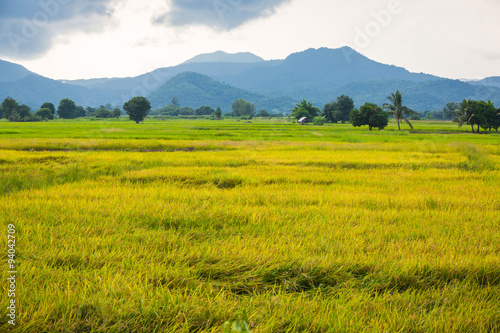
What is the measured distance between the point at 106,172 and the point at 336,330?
36.4 feet

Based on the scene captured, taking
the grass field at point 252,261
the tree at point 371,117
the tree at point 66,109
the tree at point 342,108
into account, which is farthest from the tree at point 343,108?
the tree at point 66,109

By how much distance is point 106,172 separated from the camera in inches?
454

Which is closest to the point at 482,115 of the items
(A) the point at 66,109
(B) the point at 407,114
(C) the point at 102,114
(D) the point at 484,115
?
(D) the point at 484,115

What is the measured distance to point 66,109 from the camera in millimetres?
123750

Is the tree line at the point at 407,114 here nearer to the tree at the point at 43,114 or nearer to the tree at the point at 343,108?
the tree at the point at 343,108

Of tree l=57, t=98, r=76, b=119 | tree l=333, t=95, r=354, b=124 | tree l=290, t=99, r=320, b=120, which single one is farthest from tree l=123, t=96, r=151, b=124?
tree l=333, t=95, r=354, b=124

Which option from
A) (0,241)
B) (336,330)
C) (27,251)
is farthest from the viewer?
(0,241)

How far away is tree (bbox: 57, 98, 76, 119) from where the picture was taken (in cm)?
12256

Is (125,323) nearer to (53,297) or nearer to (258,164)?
(53,297)

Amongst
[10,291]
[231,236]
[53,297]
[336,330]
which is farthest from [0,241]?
[336,330]

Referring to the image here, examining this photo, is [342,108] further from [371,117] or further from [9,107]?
[9,107]

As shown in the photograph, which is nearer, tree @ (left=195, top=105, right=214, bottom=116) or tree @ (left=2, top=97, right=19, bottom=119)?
tree @ (left=2, top=97, right=19, bottom=119)

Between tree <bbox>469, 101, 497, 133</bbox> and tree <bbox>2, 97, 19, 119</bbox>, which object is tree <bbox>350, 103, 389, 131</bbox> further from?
tree <bbox>2, 97, 19, 119</bbox>

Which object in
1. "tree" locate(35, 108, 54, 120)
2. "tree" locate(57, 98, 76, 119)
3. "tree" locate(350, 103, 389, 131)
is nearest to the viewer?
"tree" locate(350, 103, 389, 131)
